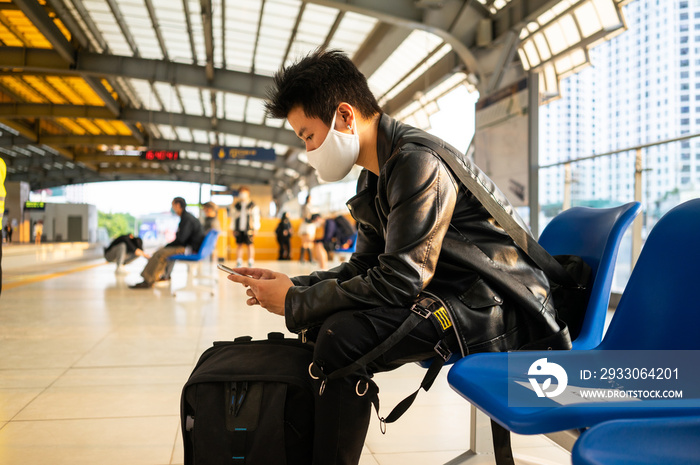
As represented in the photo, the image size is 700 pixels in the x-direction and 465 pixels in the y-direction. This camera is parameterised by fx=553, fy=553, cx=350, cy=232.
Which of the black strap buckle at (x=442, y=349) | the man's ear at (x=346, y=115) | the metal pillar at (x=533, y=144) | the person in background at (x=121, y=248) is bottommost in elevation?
the person in background at (x=121, y=248)

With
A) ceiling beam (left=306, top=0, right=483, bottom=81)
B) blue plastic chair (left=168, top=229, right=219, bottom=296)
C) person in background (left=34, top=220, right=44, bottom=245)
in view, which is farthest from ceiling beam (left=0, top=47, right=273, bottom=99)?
person in background (left=34, top=220, right=44, bottom=245)

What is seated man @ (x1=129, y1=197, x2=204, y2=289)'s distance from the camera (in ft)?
24.6

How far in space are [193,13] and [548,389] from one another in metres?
12.1

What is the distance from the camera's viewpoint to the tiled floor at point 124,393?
1.96 m

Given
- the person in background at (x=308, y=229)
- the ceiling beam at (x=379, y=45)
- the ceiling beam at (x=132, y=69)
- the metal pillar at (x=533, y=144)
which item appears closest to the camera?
the metal pillar at (x=533, y=144)

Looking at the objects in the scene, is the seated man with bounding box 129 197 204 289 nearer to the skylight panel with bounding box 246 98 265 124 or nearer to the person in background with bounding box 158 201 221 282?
the person in background with bounding box 158 201 221 282

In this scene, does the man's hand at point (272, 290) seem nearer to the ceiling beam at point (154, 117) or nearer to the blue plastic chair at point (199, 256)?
the blue plastic chair at point (199, 256)

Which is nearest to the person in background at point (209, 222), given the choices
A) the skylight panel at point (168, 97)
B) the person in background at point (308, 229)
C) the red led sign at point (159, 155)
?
the person in background at point (308, 229)

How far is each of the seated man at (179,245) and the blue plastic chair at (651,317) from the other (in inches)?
266

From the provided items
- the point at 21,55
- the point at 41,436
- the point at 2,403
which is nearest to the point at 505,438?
the point at 41,436

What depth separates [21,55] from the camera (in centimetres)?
1326

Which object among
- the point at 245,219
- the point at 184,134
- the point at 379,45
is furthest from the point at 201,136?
the point at 379,45

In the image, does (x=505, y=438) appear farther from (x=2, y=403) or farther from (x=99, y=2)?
(x=99, y=2)

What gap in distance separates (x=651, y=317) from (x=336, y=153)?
86 cm
